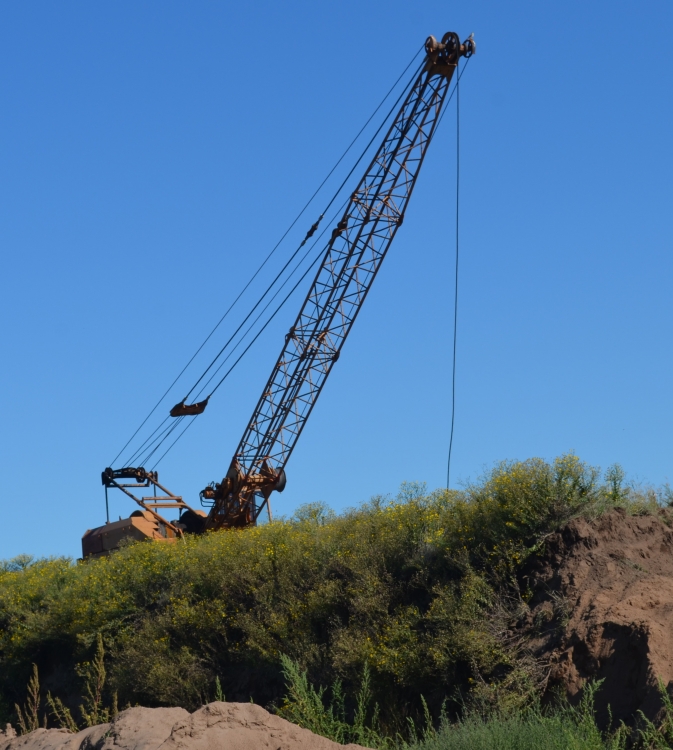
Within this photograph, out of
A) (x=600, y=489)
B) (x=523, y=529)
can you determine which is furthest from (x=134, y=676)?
(x=600, y=489)

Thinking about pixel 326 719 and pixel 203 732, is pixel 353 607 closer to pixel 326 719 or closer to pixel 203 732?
pixel 326 719

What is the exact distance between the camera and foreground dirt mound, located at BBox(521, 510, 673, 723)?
1241 centimetres

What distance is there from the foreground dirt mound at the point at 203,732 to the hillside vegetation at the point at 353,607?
3.21 metres

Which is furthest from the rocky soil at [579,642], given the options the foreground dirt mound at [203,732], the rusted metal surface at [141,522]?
the rusted metal surface at [141,522]

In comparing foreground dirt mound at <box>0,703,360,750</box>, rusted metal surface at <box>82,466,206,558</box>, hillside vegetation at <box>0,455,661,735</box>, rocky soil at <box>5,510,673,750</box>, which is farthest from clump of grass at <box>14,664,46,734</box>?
rusted metal surface at <box>82,466,206,558</box>

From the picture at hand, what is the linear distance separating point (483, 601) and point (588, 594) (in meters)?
1.71

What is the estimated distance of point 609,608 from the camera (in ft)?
44.9

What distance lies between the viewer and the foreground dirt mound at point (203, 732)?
10.0 meters

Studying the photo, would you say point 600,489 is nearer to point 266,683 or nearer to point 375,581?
point 375,581

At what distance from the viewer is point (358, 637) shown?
1628 cm

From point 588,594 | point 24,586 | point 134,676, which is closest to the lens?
point 588,594

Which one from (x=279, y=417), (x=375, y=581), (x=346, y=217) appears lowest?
(x=375, y=581)

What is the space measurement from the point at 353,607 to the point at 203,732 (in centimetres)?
724

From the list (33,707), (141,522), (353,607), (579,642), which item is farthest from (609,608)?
(141,522)
